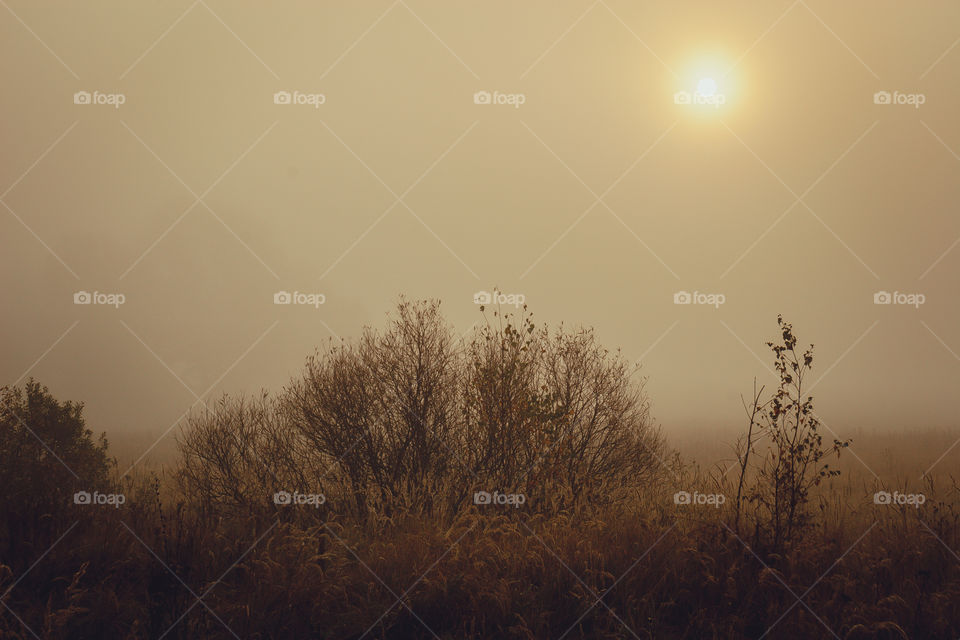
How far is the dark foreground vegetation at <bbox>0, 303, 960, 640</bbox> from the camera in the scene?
6.38 metres

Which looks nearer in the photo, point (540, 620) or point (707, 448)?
point (540, 620)

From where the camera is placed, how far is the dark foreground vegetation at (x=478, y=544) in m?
6.38

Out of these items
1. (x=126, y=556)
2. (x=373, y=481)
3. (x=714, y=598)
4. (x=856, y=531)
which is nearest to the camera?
(x=714, y=598)

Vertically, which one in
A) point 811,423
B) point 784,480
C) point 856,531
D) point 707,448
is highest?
point 707,448

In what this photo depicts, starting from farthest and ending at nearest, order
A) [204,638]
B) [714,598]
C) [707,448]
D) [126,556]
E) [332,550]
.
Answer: [707,448]
[332,550]
[126,556]
[714,598]
[204,638]

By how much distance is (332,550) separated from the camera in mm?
7965

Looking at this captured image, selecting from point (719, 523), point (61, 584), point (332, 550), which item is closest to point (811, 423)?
point (719, 523)

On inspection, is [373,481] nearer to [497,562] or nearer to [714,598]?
[497,562]

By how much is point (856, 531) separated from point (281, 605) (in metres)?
7.60

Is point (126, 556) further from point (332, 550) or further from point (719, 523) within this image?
point (719, 523)

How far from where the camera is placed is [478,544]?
7891 millimetres

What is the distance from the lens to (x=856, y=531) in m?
8.91

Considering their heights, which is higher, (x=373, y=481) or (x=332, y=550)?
(x=373, y=481)

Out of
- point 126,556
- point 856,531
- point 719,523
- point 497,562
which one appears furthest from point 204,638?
point 856,531
